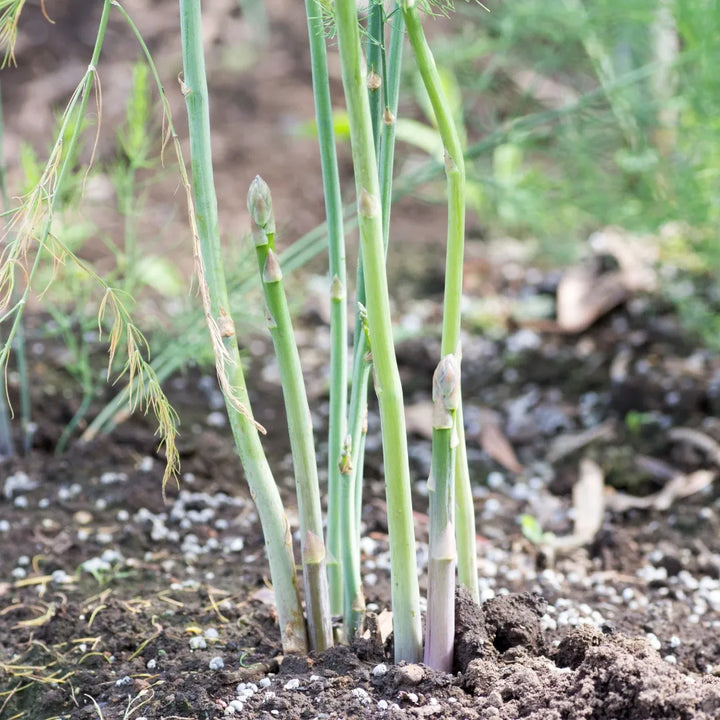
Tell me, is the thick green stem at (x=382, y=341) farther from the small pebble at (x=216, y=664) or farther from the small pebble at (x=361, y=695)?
the small pebble at (x=216, y=664)

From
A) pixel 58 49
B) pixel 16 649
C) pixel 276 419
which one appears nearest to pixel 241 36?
pixel 58 49

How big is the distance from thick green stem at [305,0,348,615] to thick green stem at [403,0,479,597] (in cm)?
14

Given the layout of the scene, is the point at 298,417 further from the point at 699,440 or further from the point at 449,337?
the point at 699,440

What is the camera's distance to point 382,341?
1.09 m

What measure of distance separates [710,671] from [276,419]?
1337 mm

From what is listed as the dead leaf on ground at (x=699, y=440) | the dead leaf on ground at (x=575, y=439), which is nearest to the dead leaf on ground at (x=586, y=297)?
the dead leaf on ground at (x=575, y=439)

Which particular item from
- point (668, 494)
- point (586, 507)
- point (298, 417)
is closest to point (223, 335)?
point (298, 417)

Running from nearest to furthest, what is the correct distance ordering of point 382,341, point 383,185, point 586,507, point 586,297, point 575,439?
point 382,341 < point 383,185 < point 586,507 < point 575,439 < point 586,297

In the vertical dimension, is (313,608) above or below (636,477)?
above

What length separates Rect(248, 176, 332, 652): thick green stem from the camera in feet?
3.62

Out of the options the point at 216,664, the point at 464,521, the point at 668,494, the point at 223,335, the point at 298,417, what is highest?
the point at 223,335

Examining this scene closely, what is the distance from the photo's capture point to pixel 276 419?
247cm

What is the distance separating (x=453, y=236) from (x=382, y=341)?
0.15 m

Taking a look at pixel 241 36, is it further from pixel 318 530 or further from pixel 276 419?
pixel 318 530
